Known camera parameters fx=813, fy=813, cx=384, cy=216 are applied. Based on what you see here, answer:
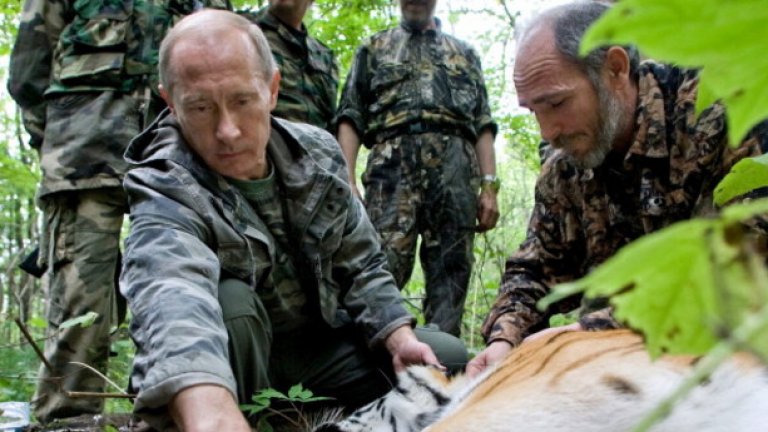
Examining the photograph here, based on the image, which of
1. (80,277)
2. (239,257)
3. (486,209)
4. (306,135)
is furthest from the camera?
(486,209)

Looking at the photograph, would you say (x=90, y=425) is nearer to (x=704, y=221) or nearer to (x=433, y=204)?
(x=433, y=204)

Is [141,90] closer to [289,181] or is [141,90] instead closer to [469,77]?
[289,181]

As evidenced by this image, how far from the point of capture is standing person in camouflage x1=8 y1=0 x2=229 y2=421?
13.1 feet

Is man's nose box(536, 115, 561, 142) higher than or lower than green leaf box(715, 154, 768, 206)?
lower

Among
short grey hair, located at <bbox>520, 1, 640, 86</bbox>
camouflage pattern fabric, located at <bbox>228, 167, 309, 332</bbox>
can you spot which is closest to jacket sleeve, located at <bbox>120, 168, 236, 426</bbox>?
camouflage pattern fabric, located at <bbox>228, 167, 309, 332</bbox>

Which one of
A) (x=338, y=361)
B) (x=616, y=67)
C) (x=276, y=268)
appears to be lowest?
(x=338, y=361)

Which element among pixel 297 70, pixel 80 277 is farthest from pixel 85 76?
pixel 297 70

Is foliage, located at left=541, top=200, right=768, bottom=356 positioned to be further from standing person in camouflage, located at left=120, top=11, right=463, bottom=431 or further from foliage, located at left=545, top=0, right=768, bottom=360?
standing person in camouflage, located at left=120, top=11, right=463, bottom=431

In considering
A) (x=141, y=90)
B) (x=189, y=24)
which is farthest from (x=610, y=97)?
(x=141, y=90)

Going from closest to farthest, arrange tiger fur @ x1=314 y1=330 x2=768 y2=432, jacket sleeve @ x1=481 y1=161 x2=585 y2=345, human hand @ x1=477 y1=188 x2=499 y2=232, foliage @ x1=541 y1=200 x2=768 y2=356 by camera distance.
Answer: foliage @ x1=541 y1=200 x2=768 y2=356 → tiger fur @ x1=314 y1=330 x2=768 y2=432 → jacket sleeve @ x1=481 y1=161 x2=585 y2=345 → human hand @ x1=477 y1=188 x2=499 y2=232

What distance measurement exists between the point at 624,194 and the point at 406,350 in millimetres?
1085

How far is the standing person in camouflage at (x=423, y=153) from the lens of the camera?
5371 millimetres

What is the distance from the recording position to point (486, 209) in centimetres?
552

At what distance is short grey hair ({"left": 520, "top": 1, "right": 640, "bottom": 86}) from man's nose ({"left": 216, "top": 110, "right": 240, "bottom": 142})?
1.31m
